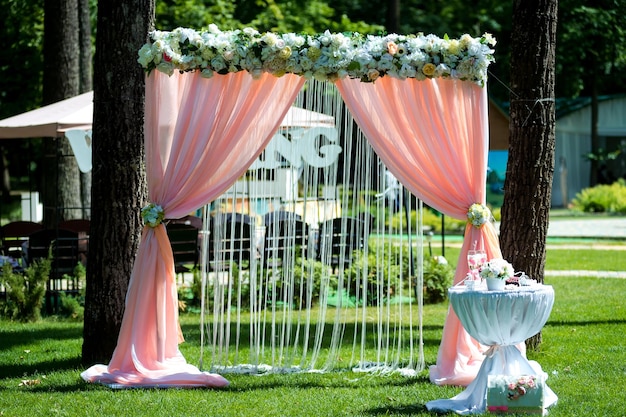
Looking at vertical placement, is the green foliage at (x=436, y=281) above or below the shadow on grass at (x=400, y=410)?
above

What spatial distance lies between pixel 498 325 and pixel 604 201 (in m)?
25.1

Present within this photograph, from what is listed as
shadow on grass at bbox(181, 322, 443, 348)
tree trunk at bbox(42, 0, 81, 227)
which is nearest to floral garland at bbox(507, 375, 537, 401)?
shadow on grass at bbox(181, 322, 443, 348)

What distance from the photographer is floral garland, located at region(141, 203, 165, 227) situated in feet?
26.1

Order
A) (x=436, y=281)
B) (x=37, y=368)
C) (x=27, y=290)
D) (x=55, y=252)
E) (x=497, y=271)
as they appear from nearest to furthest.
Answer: (x=497, y=271) < (x=37, y=368) < (x=27, y=290) < (x=55, y=252) < (x=436, y=281)

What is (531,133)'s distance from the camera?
347 inches

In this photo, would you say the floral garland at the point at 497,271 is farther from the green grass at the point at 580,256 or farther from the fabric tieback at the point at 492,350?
the green grass at the point at 580,256

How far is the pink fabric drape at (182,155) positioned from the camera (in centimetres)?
789

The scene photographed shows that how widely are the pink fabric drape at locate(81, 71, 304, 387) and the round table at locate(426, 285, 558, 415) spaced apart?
218cm

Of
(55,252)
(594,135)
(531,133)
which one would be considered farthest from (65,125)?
(594,135)

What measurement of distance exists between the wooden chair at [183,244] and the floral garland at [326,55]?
4.67 metres

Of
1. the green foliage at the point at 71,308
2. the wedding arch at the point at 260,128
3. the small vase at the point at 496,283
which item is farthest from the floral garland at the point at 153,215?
the green foliage at the point at 71,308

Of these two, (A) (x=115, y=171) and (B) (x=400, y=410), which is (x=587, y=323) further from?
(A) (x=115, y=171)

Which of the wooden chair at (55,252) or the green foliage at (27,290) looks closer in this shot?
the green foliage at (27,290)

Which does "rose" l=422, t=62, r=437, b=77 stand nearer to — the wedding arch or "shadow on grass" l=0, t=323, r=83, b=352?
the wedding arch
